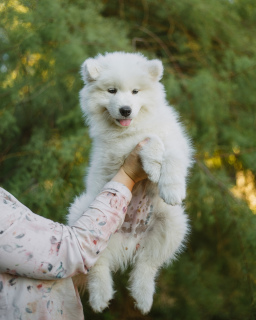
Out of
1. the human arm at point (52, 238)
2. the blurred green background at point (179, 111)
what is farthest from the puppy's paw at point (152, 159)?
the blurred green background at point (179, 111)

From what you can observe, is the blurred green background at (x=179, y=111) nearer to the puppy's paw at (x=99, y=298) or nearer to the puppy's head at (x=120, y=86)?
the puppy's paw at (x=99, y=298)

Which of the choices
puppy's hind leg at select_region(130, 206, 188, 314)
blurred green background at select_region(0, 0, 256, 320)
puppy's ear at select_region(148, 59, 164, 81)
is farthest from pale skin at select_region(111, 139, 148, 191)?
blurred green background at select_region(0, 0, 256, 320)

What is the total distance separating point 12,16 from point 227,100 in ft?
5.22

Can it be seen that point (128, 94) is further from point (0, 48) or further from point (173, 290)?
point (173, 290)

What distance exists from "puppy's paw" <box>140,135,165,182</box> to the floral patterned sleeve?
0.54 ft

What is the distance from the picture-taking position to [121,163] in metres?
1.56

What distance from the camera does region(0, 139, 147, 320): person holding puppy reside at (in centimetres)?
112

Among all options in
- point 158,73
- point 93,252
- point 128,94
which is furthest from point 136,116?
point 93,252

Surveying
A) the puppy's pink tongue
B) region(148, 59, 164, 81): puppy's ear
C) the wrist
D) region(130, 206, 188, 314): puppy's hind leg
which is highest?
region(148, 59, 164, 81): puppy's ear

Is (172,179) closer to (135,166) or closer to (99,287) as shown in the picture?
(135,166)

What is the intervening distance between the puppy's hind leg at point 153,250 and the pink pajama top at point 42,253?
1.14 feet

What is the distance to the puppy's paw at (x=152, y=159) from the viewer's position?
136 cm

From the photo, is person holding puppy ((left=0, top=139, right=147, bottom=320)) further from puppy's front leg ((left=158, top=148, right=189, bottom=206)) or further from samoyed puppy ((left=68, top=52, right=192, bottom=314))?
samoyed puppy ((left=68, top=52, right=192, bottom=314))

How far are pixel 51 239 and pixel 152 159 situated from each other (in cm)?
48
